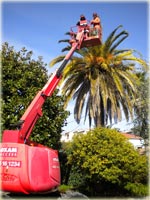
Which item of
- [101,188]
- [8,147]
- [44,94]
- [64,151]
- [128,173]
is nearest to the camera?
[8,147]

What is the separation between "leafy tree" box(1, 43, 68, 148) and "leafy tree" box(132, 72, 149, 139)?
6.43 m

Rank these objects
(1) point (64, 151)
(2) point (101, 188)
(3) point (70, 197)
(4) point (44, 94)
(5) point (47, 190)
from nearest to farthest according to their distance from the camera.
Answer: (5) point (47, 190) < (4) point (44, 94) < (3) point (70, 197) < (2) point (101, 188) < (1) point (64, 151)

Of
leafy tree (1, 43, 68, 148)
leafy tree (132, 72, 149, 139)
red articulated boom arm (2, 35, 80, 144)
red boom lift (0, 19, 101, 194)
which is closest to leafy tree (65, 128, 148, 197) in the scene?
leafy tree (1, 43, 68, 148)

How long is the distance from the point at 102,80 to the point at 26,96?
655 cm

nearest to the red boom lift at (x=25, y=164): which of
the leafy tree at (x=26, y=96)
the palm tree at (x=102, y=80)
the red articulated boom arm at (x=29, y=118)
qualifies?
the red articulated boom arm at (x=29, y=118)

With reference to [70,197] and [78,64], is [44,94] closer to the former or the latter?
[70,197]

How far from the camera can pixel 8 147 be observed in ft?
33.5

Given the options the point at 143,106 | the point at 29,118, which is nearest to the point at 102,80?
the point at 143,106

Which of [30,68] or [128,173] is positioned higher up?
[30,68]

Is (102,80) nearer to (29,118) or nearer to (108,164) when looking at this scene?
(108,164)

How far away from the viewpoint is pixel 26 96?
64.6ft

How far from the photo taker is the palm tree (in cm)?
2375

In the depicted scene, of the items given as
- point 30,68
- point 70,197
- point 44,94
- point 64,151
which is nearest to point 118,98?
point 64,151

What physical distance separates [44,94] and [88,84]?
42.0 feet
